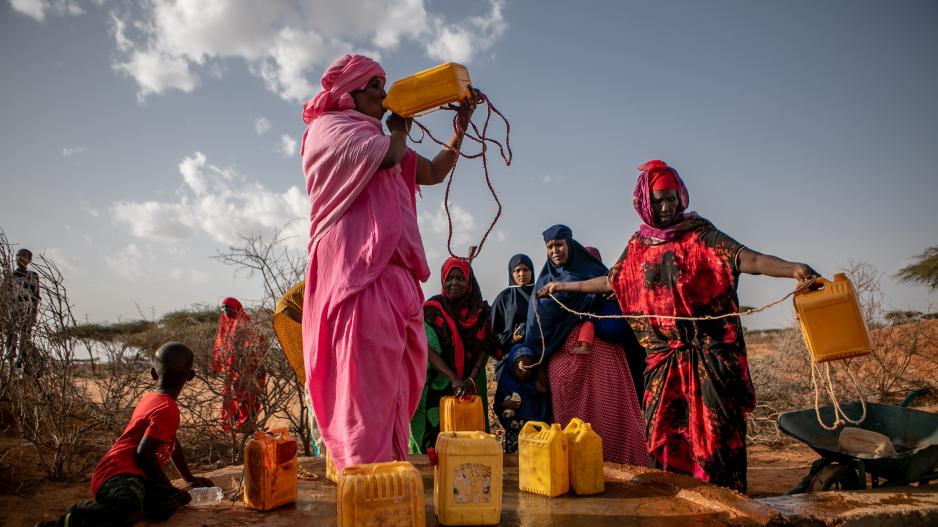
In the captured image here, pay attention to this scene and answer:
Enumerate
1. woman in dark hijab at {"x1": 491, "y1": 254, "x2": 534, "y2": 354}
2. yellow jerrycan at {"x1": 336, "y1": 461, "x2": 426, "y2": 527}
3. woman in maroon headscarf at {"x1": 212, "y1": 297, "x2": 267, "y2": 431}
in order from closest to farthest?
yellow jerrycan at {"x1": 336, "y1": 461, "x2": 426, "y2": 527}, woman in dark hijab at {"x1": 491, "y1": 254, "x2": 534, "y2": 354}, woman in maroon headscarf at {"x1": 212, "y1": 297, "x2": 267, "y2": 431}

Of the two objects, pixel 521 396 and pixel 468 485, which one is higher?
pixel 521 396

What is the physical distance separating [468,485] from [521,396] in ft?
8.73

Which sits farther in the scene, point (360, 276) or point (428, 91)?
point (428, 91)

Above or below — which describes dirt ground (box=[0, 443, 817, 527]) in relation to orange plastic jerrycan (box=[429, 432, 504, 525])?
below

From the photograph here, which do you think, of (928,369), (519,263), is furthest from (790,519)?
(928,369)

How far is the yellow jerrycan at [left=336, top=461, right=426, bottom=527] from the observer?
200 cm

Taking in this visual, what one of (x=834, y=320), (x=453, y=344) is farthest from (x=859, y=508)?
(x=453, y=344)

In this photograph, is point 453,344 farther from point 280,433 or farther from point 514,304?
point 280,433

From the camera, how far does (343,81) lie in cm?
300

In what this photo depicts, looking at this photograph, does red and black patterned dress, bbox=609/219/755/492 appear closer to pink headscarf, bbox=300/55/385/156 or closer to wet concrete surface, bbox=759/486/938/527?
wet concrete surface, bbox=759/486/938/527

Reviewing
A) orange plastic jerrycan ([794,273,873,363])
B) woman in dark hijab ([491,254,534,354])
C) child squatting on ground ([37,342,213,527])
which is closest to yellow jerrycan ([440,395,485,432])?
woman in dark hijab ([491,254,534,354])

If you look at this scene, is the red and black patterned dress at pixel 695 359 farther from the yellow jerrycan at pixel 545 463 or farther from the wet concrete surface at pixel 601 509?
the yellow jerrycan at pixel 545 463

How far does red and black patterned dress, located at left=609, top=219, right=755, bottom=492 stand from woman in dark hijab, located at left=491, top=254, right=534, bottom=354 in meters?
1.61

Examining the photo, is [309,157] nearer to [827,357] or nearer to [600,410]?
[827,357]
